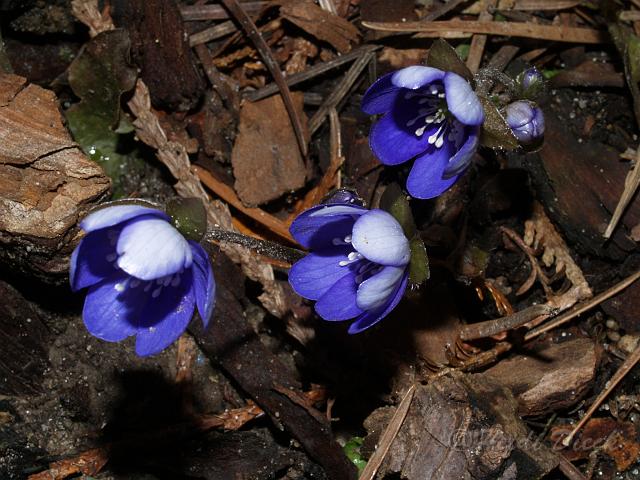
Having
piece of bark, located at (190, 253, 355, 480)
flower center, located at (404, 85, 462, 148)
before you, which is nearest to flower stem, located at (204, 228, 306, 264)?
piece of bark, located at (190, 253, 355, 480)

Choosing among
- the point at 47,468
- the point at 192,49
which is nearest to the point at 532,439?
the point at 47,468

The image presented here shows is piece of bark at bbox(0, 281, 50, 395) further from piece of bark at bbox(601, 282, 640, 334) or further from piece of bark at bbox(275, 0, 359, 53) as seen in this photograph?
piece of bark at bbox(601, 282, 640, 334)

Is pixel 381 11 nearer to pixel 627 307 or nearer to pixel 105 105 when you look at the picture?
pixel 105 105

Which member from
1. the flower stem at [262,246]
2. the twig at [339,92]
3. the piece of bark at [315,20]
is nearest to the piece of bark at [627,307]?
the flower stem at [262,246]

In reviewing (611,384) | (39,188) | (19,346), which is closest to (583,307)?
(611,384)

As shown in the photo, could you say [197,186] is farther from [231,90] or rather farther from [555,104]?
[555,104]

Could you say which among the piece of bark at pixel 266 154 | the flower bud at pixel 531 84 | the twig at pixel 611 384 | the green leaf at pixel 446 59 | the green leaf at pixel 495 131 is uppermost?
the green leaf at pixel 446 59

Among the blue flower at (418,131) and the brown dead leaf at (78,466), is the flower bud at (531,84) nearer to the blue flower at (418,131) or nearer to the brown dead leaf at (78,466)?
the blue flower at (418,131)
